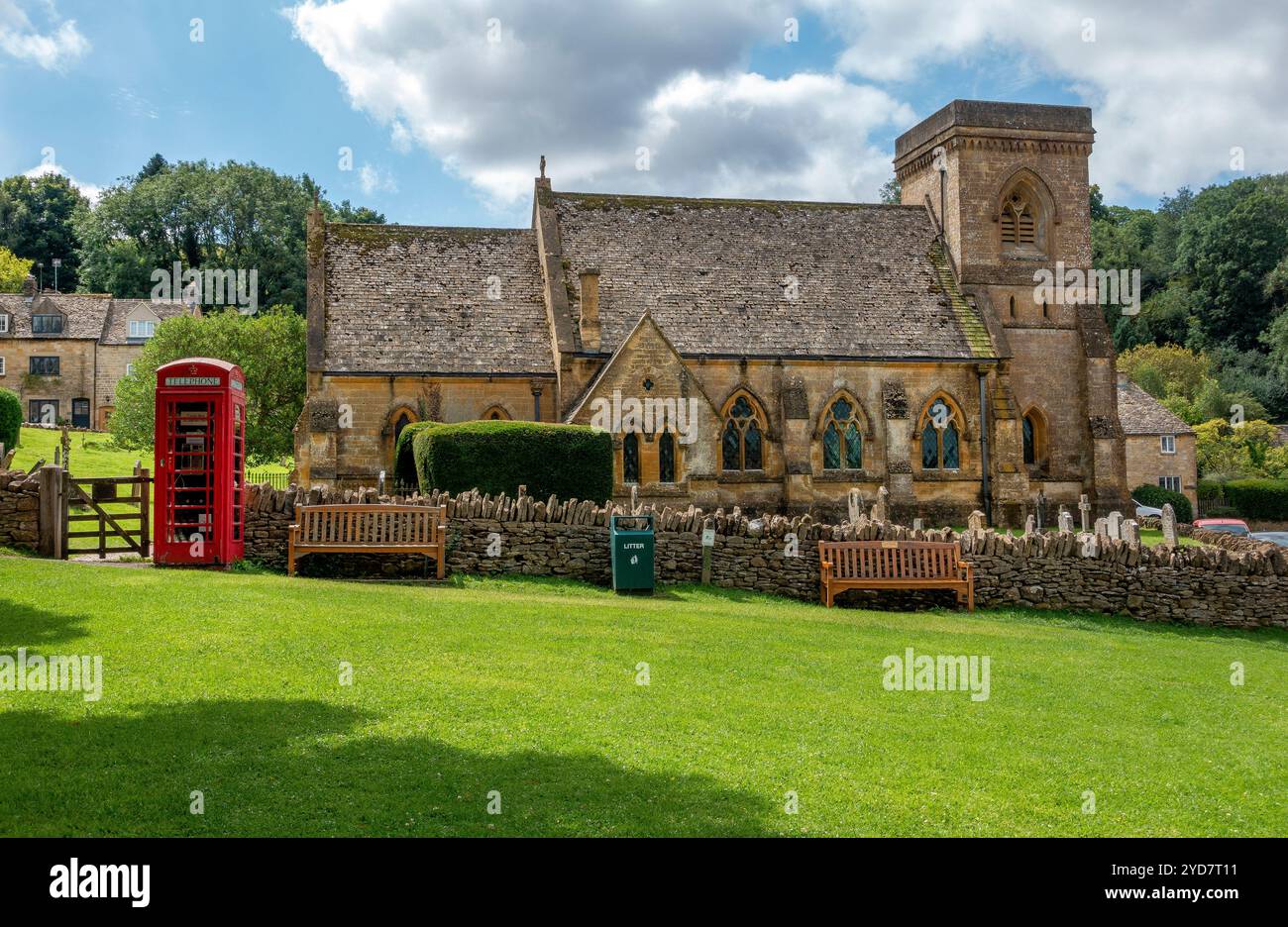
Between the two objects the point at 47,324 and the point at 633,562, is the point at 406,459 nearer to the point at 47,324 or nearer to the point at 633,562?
the point at 633,562

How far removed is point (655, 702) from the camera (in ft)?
33.6

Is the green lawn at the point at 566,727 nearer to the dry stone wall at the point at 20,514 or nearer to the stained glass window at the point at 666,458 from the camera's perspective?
the dry stone wall at the point at 20,514

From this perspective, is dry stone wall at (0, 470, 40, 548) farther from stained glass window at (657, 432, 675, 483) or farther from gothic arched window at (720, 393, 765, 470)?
gothic arched window at (720, 393, 765, 470)

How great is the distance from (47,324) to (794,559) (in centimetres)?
6237

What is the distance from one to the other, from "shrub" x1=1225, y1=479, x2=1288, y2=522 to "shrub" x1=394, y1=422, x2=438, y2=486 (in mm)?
42725

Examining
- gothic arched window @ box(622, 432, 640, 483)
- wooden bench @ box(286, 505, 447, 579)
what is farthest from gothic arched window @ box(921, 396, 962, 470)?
wooden bench @ box(286, 505, 447, 579)

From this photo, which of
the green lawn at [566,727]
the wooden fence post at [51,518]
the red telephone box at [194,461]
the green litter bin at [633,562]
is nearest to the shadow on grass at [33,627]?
the green lawn at [566,727]

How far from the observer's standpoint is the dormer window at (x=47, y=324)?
66.2 m

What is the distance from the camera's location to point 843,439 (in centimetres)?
3422

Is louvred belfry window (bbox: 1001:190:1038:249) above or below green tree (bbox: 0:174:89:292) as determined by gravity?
below

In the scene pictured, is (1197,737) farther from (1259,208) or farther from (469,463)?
(1259,208)

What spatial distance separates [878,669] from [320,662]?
6.64 metres

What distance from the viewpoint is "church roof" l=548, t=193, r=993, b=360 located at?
33781mm
